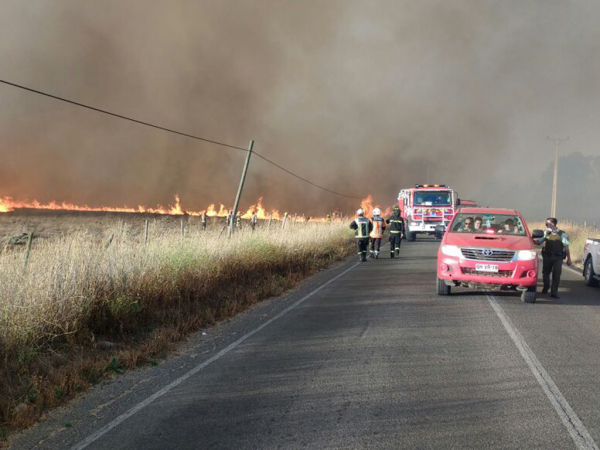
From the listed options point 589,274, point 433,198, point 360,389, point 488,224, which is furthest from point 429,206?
point 360,389

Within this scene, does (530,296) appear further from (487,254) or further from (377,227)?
(377,227)

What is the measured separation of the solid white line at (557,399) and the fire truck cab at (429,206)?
61.9 feet

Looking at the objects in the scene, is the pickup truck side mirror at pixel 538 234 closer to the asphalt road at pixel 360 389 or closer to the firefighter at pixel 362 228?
the asphalt road at pixel 360 389

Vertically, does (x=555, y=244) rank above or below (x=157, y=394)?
above

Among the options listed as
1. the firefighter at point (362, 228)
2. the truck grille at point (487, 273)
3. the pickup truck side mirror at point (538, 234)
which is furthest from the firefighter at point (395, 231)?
the truck grille at point (487, 273)

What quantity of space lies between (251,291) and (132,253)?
243cm

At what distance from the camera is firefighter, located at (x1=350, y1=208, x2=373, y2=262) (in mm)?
16234

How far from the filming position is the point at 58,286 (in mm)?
6242

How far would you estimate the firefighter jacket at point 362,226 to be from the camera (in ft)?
53.3

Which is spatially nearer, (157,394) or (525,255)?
(157,394)

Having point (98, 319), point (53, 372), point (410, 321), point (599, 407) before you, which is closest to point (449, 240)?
point (410, 321)

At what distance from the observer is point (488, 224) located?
10.4 meters

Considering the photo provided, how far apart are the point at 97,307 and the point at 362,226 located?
429 inches

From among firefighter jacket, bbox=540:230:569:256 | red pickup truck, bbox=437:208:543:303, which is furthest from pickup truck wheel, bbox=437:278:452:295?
firefighter jacket, bbox=540:230:569:256
